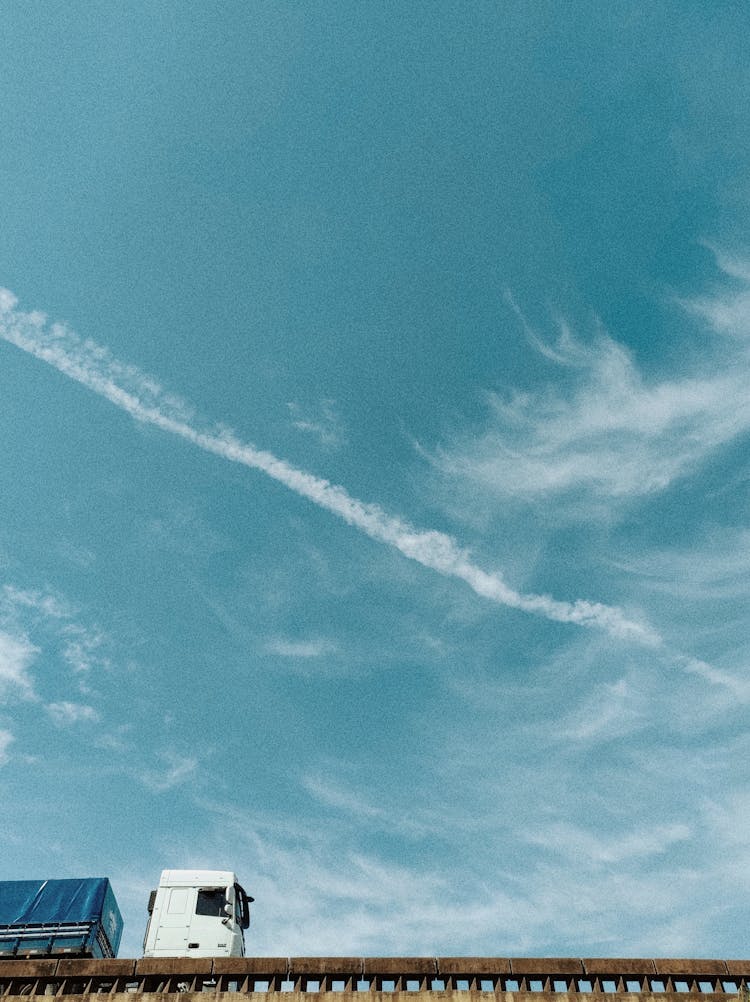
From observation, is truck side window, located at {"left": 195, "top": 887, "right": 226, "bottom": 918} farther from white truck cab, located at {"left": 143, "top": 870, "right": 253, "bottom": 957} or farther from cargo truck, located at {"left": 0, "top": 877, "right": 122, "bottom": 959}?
cargo truck, located at {"left": 0, "top": 877, "right": 122, "bottom": 959}

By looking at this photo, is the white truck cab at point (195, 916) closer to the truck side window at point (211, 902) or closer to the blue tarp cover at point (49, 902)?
the truck side window at point (211, 902)

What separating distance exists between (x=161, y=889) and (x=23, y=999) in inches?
234

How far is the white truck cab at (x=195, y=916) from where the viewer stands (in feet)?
76.8

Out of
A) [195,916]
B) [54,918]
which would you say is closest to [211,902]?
[195,916]

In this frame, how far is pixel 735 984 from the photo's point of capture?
2019 centimetres

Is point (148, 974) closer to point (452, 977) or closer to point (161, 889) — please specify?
point (161, 889)

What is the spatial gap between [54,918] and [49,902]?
640mm

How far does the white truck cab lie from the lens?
76.8ft

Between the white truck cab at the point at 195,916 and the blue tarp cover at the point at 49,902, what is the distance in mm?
2798

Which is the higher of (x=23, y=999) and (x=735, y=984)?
(x=735, y=984)

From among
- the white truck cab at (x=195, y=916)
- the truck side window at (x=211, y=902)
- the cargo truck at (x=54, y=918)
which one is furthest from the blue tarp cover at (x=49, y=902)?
the truck side window at (x=211, y=902)

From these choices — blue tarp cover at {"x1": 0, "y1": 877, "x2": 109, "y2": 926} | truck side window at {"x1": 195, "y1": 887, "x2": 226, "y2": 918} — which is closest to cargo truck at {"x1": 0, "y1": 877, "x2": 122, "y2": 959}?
blue tarp cover at {"x1": 0, "y1": 877, "x2": 109, "y2": 926}

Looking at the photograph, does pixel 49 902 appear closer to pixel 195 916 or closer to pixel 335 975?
pixel 195 916

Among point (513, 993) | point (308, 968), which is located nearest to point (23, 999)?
point (308, 968)
